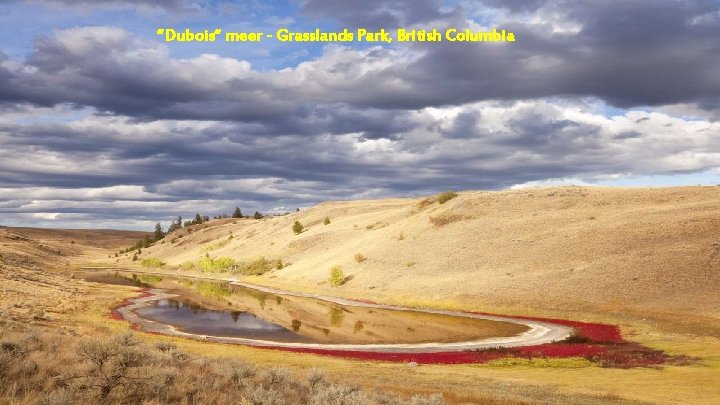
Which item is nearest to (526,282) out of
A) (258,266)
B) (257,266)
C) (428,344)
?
(428,344)

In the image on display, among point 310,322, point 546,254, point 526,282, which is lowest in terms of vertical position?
point 310,322

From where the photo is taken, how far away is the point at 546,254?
80.3 metres

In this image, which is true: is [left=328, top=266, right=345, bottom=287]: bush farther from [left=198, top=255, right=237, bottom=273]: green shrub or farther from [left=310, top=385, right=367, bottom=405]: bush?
[left=310, top=385, right=367, bottom=405]: bush

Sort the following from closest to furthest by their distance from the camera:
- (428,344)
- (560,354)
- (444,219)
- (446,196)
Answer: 1. (560,354)
2. (428,344)
3. (444,219)
4. (446,196)

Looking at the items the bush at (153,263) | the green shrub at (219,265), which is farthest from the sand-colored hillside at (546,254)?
the bush at (153,263)

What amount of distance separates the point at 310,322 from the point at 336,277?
31.4m

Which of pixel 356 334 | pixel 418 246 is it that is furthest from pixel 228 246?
pixel 356 334

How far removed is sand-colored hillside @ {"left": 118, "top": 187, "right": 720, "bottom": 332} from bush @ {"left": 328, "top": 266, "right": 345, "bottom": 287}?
1.33 meters

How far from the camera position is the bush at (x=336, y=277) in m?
91.1

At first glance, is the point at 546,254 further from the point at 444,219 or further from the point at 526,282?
the point at 444,219

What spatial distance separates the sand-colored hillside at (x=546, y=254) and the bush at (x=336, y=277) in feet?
4.35

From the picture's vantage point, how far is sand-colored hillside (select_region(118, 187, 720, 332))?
2562 inches

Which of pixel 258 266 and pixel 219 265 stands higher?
pixel 258 266

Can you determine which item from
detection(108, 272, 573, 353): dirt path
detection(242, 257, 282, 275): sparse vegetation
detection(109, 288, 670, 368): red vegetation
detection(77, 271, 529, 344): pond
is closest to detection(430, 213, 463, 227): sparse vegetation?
detection(77, 271, 529, 344): pond
